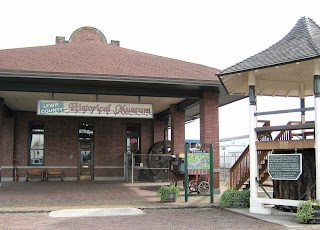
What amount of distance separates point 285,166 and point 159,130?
55.4ft

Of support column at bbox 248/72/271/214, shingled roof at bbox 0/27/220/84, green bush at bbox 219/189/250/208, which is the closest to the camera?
support column at bbox 248/72/271/214

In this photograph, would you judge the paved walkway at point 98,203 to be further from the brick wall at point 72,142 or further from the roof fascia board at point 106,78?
the brick wall at point 72,142

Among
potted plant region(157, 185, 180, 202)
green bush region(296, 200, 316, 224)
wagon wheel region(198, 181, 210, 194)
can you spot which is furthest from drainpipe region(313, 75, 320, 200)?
wagon wheel region(198, 181, 210, 194)

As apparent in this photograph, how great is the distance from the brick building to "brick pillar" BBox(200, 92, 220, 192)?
1.6 inches

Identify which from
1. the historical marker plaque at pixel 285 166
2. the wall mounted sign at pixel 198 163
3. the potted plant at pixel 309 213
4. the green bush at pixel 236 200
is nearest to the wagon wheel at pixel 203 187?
the wall mounted sign at pixel 198 163

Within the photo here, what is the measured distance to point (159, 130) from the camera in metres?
27.5

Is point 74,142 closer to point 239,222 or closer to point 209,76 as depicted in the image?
point 209,76

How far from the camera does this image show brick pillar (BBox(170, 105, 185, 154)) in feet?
72.2

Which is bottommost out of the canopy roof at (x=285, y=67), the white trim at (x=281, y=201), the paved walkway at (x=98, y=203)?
the paved walkway at (x=98, y=203)

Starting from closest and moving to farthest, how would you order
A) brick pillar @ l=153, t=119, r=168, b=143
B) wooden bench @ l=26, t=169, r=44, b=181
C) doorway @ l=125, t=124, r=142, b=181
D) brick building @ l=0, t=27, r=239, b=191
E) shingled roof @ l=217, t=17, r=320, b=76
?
shingled roof @ l=217, t=17, r=320, b=76, brick building @ l=0, t=27, r=239, b=191, wooden bench @ l=26, t=169, r=44, b=181, doorway @ l=125, t=124, r=142, b=181, brick pillar @ l=153, t=119, r=168, b=143

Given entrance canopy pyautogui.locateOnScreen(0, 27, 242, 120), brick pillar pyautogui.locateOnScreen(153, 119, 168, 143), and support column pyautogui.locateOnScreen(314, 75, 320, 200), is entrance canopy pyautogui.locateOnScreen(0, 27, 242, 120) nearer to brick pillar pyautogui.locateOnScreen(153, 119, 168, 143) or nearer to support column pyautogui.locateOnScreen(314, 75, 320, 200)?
support column pyautogui.locateOnScreen(314, 75, 320, 200)

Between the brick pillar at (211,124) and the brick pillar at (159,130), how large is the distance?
1034cm

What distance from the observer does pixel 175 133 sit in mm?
22078

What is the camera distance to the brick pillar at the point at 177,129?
22.0m
